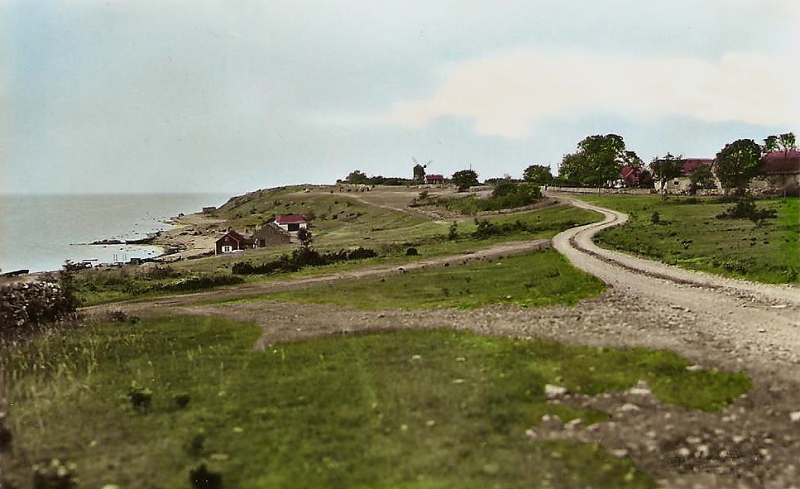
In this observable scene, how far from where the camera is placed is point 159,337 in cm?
1666

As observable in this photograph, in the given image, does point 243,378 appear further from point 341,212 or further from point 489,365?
point 341,212

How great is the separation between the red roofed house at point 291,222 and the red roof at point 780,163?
3905 centimetres

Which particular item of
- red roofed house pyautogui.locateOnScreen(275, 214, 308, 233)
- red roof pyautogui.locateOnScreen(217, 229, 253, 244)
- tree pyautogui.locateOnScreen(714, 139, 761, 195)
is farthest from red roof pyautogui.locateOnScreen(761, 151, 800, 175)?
red roof pyautogui.locateOnScreen(217, 229, 253, 244)

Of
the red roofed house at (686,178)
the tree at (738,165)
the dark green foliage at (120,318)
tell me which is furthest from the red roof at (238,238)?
the red roofed house at (686,178)

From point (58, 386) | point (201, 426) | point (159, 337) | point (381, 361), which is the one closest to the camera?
point (201, 426)

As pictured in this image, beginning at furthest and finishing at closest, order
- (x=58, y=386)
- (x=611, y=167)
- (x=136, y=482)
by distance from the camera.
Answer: (x=611, y=167) < (x=58, y=386) < (x=136, y=482)

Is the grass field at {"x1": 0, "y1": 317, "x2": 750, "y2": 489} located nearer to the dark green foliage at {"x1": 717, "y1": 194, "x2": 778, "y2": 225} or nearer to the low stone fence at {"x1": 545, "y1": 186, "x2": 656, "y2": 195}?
the dark green foliage at {"x1": 717, "y1": 194, "x2": 778, "y2": 225}

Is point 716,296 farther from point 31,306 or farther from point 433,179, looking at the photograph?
point 433,179

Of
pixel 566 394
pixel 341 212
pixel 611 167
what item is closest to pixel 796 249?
pixel 566 394

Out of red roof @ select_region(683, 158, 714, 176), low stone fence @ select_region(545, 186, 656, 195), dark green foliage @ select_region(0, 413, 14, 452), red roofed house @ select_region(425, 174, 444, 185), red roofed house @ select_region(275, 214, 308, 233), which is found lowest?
dark green foliage @ select_region(0, 413, 14, 452)

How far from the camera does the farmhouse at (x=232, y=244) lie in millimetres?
53719

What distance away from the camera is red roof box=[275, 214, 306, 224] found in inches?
2236

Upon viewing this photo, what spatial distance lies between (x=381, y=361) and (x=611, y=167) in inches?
2263

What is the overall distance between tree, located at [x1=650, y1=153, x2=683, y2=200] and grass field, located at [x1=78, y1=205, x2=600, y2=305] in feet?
41.1
